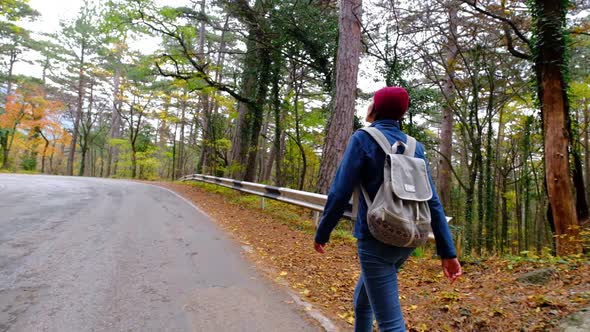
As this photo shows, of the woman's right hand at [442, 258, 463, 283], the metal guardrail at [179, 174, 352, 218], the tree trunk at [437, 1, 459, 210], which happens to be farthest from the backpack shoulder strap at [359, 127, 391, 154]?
the tree trunk at [437, 1, 459, 210]

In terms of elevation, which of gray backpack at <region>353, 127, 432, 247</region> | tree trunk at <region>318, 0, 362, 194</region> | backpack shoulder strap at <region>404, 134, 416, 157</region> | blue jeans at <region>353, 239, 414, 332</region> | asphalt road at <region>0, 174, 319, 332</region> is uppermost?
tree trunk at <region>318, 0, 362, 194</region>

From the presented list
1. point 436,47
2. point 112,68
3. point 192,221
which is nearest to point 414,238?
point 192,221

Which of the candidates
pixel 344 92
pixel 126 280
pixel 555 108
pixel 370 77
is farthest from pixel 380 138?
pixel 370 77

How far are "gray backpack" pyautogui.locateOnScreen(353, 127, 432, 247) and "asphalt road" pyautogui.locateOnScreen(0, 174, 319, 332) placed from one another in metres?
1.69

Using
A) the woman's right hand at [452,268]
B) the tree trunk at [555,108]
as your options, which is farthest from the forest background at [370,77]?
the woman's right hand at [452,268]

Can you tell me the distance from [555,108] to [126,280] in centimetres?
767

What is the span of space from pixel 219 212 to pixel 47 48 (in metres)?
26.4

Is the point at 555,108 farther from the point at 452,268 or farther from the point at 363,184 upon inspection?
the point at 363,184

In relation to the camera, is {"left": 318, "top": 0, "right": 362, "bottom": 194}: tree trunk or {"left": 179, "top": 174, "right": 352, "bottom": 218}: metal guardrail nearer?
{"left": 179, "top": 174, "right": 352, "bottom": 218}: metal guardrail

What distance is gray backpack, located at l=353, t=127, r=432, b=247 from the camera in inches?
67.7

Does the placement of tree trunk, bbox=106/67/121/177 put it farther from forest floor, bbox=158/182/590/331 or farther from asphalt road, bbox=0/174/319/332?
forest floor, bbox=158/182/590/331

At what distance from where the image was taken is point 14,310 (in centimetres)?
273

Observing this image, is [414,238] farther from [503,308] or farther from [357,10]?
[357,10]

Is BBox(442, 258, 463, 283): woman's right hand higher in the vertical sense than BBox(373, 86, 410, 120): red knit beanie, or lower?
lower
